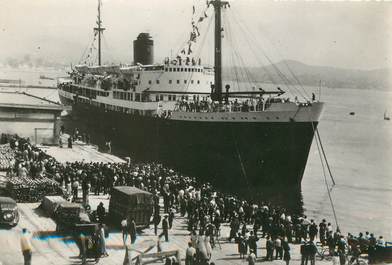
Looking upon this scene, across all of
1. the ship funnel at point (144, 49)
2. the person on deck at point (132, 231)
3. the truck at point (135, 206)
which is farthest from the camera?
the ship funnel at point (144, 49)

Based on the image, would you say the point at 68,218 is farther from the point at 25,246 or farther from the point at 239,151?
the point at 239,151

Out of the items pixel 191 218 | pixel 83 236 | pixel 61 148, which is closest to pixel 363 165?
pixel 61 148

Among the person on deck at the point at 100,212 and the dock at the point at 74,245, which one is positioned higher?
the person on deck at the point at 100,212

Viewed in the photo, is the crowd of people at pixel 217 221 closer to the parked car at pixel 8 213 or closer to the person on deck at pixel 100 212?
the person on deck at pixel 100 212

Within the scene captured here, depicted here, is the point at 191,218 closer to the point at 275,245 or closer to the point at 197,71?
the point at 275,245

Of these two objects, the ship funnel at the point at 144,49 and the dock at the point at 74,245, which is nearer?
the dock at the point at 74,245

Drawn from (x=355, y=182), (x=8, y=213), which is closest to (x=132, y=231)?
(x=8, y=213)

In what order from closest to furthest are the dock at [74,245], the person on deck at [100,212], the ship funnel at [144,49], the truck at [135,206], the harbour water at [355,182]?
the dock at [74,245] < the truck at [135,206] < the person on deck at [100,212] < the harbour water at [355,182] < the ship funnel at [144,49]

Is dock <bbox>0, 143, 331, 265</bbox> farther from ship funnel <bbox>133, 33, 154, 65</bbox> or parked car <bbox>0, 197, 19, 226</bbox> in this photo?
ship funnel <bbox>133, 33, 154, 65</bbox>

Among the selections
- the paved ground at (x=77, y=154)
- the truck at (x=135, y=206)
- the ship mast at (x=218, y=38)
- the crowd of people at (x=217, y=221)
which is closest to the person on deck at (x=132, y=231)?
the truck at (x=135, y=206)
